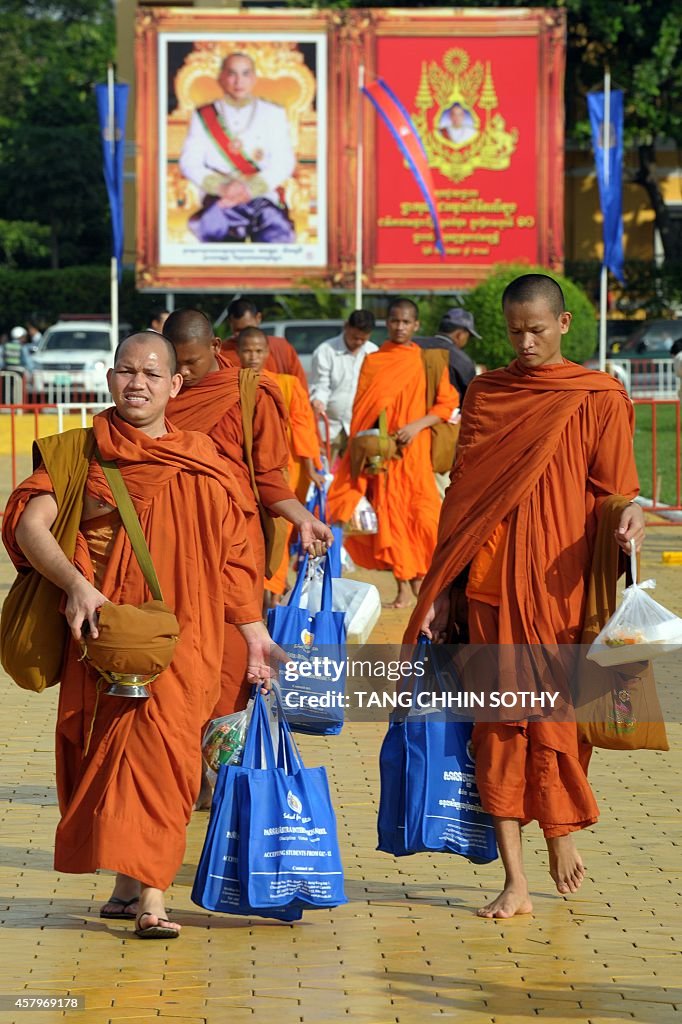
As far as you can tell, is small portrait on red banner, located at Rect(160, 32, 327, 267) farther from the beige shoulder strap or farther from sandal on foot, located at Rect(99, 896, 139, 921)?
sandal on foot, located at Rect(99, 896, 139, 921)

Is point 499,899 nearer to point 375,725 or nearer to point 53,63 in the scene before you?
point 375,725

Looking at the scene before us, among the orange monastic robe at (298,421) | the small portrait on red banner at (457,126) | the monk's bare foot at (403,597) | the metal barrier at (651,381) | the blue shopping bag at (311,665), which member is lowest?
the monk's bare foot at (403,597)

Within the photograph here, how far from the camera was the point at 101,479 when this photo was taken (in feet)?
16.3

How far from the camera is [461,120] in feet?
104

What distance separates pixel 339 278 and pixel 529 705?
26.5 meters

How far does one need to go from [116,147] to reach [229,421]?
1719cm

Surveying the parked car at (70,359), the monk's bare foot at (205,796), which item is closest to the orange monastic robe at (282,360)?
the monk's bare foot at (205,796)

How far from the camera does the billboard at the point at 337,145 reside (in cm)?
3092

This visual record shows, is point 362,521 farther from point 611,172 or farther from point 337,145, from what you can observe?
point 337,145

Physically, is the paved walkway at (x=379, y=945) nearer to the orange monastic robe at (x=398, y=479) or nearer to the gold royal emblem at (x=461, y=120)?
the orange monastic robe at (x=398, y=479)

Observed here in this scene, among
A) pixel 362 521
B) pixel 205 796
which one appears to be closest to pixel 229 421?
pixel 205 796

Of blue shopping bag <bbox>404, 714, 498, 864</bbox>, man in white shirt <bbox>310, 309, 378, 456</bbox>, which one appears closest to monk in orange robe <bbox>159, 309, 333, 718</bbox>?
blue shopping bag <bbox>404, 714, 498, 864</bbox>

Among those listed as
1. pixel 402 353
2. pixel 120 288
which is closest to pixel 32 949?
pixel 402 353

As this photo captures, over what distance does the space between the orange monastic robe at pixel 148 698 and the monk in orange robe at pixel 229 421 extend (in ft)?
4.31
